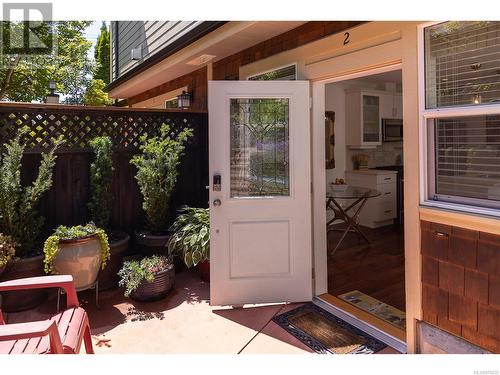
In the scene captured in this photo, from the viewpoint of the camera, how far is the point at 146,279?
139 inches

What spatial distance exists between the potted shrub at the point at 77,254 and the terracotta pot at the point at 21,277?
0.18 metres

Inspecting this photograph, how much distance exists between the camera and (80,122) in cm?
419

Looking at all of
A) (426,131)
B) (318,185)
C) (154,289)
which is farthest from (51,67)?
(426,131)

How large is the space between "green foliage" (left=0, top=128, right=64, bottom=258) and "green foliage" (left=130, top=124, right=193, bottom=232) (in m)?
0.94

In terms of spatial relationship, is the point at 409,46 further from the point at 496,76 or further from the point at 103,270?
the point at 103,270

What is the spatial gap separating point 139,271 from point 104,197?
38.8 inches

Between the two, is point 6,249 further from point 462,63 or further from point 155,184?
point 462,63

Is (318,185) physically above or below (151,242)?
above

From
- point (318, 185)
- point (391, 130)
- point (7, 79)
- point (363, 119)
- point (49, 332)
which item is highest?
point (7, 79)

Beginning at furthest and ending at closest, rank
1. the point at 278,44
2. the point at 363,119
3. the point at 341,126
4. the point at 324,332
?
the point at 341,126 → the point at 363,119 → the point at 278,44 → the point at 324,332

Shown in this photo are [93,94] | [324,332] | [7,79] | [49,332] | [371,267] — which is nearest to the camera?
[49,332]

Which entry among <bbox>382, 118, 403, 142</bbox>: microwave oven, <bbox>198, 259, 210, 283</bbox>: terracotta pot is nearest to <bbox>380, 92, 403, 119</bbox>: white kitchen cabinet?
<bbox>382, 118, 403, 142</bbox>: microwave oven
